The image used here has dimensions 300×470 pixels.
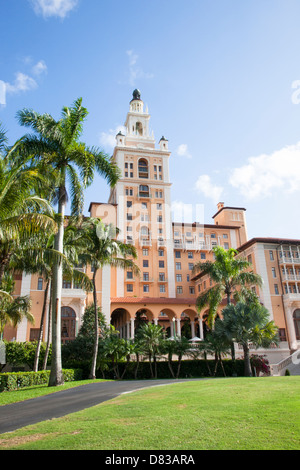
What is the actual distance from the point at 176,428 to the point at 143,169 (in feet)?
211

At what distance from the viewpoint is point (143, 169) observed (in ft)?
229

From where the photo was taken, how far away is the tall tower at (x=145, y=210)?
200ft

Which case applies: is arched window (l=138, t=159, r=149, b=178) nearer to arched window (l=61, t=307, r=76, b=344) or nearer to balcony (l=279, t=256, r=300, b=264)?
balcony (l=279, t=256, r=300, b=264)

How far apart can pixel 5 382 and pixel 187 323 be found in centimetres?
4431

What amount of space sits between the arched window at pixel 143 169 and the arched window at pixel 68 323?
3311 cm

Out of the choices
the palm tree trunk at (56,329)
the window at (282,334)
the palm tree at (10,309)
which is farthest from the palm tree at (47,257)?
the window at (282,334)

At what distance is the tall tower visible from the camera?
61094mm

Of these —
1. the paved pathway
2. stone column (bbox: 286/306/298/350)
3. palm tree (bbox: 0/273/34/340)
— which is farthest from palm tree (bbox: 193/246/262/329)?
the paved pathway

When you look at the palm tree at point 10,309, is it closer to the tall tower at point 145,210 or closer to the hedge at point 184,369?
the hedge at point 184,369

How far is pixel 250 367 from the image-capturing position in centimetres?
3170

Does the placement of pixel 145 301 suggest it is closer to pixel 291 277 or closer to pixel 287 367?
pixel 291 277

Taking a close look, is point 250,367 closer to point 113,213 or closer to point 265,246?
point 265,246
